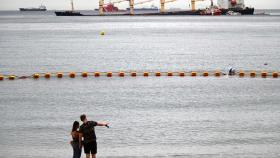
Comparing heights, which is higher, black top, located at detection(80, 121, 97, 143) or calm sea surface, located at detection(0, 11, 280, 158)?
black top, located at detection(80, 121, 97, 143)

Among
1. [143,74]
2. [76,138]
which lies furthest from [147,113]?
[143,74]

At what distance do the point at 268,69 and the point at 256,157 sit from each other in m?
45.4

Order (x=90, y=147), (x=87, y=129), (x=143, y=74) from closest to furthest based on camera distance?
1. (x=87, y=129)
2. (x=90, y=147)
3. (x=143, y=74)

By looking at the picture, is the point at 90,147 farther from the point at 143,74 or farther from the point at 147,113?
the point at 143,74

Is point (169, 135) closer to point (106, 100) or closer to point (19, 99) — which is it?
point (106, 100)

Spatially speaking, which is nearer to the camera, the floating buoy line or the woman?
the woman

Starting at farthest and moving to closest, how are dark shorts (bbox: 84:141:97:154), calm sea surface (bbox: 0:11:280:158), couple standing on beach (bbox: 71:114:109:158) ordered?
calm sea surface (bbox: 0:11:280:158)
dark shorts (bbox: 84:141:97:154)
couple standing on beach (bbox: 71:114:109:158)

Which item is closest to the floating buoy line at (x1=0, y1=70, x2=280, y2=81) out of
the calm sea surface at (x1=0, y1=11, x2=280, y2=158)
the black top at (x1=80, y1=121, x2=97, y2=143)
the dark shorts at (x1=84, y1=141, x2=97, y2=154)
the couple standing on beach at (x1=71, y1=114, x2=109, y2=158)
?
the calm sea surface at (x1=0, y1=11, x2=280, y2=158)

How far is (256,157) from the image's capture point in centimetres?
2895

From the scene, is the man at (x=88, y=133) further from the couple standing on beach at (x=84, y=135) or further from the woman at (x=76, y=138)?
the woman at (x=76, y=138)

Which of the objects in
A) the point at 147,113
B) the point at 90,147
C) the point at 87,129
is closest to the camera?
the point at 87,129

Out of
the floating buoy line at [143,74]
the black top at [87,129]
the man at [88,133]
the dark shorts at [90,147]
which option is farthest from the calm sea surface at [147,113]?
the black top at [87,129]

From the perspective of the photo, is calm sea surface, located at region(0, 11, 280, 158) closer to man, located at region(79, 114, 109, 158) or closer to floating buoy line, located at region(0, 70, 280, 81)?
floating buoy line, located at region(0, 70, 280, 81)


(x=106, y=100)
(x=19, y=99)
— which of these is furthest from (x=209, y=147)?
(x=19, y=99)
